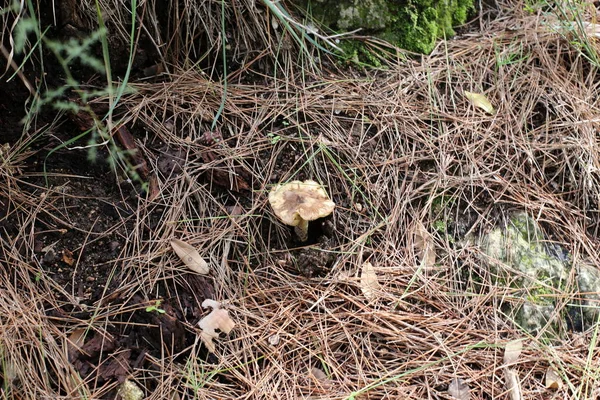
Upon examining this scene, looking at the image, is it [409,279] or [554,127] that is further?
[554,127]

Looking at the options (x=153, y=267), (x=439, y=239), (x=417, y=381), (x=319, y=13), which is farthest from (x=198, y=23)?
(x=417, y=381)

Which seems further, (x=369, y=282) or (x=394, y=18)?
(x=394, y=18)

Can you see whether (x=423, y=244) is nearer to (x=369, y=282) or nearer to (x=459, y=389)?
(x=369, y=282)

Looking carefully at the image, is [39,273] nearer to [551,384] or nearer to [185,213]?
[185,213]

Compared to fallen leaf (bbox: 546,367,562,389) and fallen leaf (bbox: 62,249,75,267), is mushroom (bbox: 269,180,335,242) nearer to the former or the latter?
fallen leaf (bbox: 62,249,75,267)

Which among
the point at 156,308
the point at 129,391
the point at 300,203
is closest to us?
the point at 129,391

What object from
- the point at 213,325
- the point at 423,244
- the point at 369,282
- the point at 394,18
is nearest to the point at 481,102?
the point at 394,18
